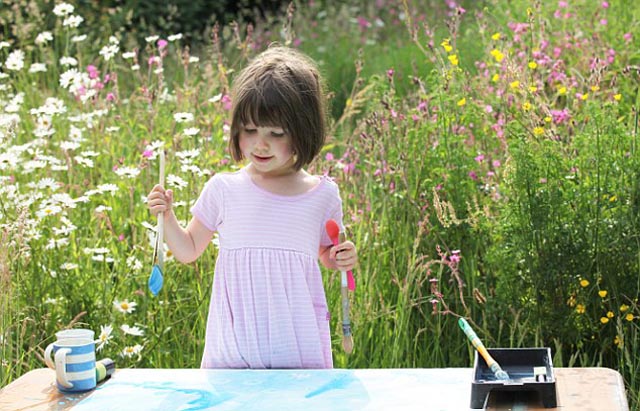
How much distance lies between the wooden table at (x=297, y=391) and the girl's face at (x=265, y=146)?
0.48m

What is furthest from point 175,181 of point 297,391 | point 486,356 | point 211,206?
point 486,356

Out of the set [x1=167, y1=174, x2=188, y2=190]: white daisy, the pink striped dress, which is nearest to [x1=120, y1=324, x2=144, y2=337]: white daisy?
[x1=167, y1=174, x2=188, y2=190]: white daisy

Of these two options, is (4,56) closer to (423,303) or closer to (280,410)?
(423,303)

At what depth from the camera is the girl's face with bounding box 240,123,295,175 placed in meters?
2.89

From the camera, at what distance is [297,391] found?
8.69 ft

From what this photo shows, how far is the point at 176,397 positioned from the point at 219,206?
56cm

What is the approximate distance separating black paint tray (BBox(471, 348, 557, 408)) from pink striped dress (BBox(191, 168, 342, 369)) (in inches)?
19.4

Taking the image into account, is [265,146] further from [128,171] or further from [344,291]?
[128,171]

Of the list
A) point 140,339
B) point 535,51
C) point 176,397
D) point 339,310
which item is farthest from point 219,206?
point 535,51

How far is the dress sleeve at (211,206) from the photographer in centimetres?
304

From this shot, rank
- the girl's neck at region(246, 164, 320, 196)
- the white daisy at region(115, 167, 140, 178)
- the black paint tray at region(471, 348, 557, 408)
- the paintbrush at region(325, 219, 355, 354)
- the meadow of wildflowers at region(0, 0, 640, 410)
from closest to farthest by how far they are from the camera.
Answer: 1. the black paint tray at region(471, 348, 557, 408)
2. the paintbrush at region(325, 219, 355, 354)
3. the girl's neck at region(246, 164, 320, 196)
4. the meadow of wildflowers at region(0, 0, 640, 410)
5. the white daisy at region(115, 167, 140, 178)

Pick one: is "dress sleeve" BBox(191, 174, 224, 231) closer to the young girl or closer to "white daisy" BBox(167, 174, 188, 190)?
the young girl

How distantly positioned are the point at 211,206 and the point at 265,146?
0.82ft

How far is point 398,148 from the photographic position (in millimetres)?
4074
